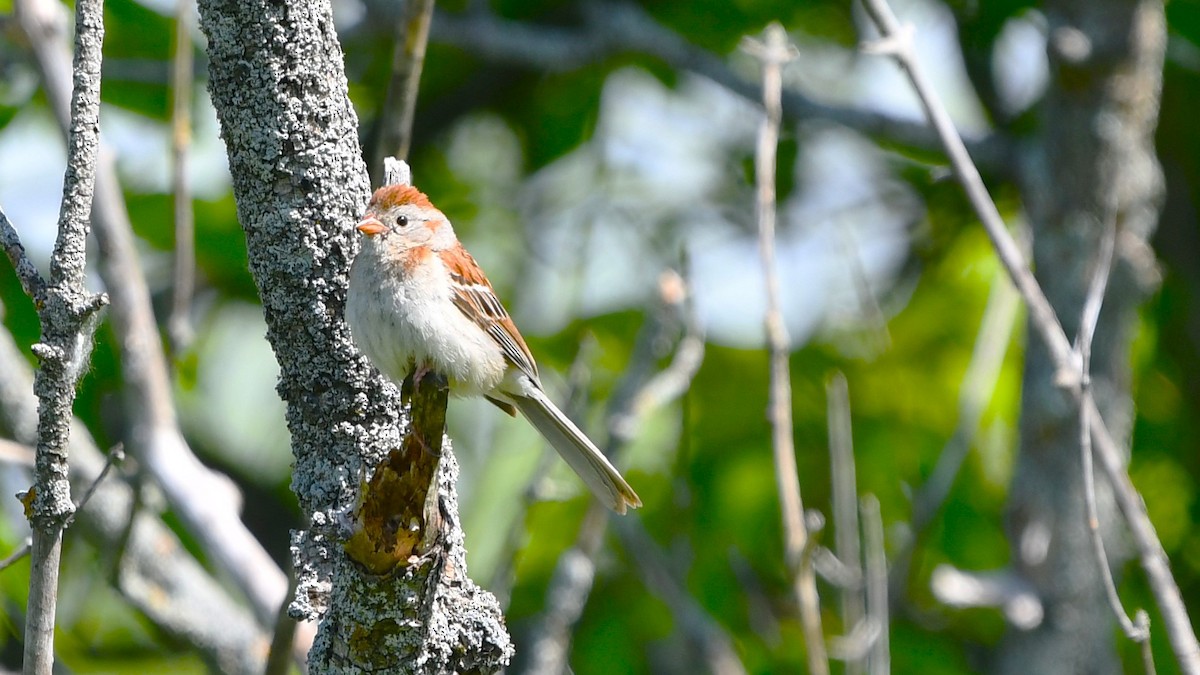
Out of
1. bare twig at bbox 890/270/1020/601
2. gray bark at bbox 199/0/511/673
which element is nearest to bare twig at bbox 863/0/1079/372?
bare twig at bbox 890/270/1020/601

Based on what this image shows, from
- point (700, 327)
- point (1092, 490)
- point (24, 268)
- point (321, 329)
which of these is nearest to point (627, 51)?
point (700, 327)

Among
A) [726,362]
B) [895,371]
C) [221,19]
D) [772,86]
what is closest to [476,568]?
[726,362]

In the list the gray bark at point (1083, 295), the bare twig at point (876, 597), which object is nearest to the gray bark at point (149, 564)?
the bare twig at point (876, 597)

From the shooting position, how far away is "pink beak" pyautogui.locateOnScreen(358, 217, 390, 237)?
2.20 metres

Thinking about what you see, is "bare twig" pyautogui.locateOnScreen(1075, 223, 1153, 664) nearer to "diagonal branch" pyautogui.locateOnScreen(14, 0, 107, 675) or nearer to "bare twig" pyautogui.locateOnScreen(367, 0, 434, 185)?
"bare twig" pyautogui.locateOnScreen(367, 0, 434, 185)

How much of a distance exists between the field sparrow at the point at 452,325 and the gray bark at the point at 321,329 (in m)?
0.33

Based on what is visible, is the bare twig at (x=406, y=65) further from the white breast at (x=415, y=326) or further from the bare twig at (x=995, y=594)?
the bare twig at (x=995, y=594)

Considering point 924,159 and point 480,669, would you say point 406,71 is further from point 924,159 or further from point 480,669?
point 924,159

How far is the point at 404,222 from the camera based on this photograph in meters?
3.14

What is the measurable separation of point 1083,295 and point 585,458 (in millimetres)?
2471

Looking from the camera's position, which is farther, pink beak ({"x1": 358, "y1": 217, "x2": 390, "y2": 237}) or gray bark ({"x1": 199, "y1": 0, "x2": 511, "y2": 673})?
pink beak ({"x1": 358, "y1": 217, "x2": 390, "y2": 237})

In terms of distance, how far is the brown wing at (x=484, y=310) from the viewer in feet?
10.8

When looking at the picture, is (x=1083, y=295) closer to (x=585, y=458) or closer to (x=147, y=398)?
(x=585, y=458)

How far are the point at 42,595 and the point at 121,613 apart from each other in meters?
4.63
